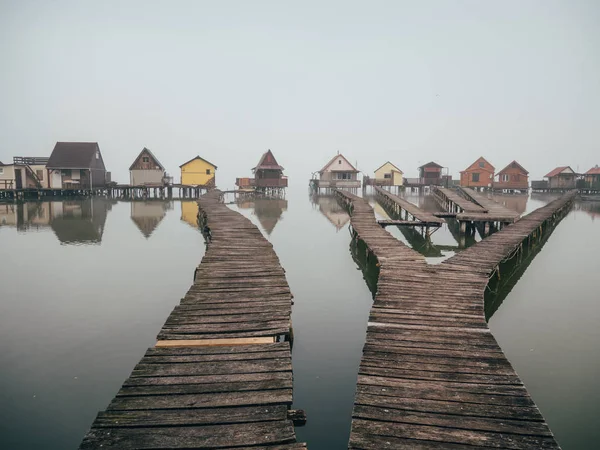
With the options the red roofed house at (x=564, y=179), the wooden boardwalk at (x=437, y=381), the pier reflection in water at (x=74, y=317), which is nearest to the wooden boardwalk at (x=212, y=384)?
the wooden boardwalk at (x=437, y=381)

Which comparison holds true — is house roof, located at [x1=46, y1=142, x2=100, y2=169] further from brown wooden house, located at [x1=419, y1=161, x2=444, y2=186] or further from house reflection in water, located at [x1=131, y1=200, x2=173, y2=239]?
brown wooden house, located at [x1=419, y1=161, x2=444, y2=186]

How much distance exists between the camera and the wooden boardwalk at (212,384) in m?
5.23

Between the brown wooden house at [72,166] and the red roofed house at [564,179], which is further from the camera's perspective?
the red roofed house at [564,179]

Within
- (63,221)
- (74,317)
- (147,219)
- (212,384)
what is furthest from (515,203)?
(212,384)

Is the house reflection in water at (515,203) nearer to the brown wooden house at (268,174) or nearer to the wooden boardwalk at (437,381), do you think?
the brown wooden house at (268,174)

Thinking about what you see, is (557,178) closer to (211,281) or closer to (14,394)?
(211,281)

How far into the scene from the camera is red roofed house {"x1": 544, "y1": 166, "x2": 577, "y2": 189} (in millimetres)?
79500

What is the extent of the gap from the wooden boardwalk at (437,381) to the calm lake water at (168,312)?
142 centimetres

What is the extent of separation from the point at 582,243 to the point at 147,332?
26.9m

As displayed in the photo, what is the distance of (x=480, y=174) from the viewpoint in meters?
78.1

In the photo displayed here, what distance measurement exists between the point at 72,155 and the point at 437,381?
212 ft

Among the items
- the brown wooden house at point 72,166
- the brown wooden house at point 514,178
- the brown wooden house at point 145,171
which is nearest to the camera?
the brown wooden house at point 72,166

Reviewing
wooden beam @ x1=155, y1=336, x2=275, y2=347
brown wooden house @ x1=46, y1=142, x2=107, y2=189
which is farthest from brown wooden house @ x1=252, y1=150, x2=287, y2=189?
wooden beam @ x1=155, y1=336, x2=275, y2=347

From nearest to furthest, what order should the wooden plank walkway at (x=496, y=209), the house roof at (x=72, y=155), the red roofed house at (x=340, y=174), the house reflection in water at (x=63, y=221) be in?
the wooden plank walkway at (x=496, y=209) → the house reflection in water at (x=63, y=221) → the house roof at (x=72, y=155) → the red roofed house at (x=340, y=174)
